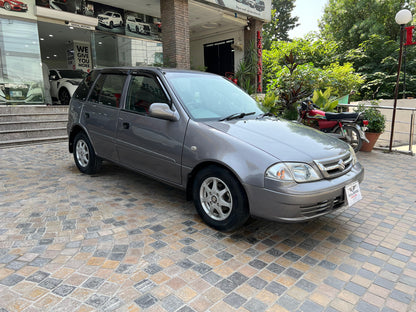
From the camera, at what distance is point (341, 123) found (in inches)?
257

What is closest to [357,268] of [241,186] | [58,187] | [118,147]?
[241,186]

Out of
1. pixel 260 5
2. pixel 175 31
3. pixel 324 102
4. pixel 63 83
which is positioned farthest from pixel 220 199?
pixel 260 5

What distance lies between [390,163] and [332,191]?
13.9 feet

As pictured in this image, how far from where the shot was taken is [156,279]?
2180 millimetres

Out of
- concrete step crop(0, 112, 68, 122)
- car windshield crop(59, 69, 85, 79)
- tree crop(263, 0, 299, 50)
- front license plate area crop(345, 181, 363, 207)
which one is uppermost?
tree crop(263, 0, 299, 50)

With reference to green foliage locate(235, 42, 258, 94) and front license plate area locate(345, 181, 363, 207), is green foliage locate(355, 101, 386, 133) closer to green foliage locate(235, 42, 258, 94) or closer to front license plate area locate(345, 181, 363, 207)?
front license plate area locate(345, 181, 363, 207)

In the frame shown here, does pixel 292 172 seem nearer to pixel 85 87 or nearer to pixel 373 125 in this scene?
pixel 85 87

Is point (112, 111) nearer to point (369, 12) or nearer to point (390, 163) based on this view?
point (390, 163)

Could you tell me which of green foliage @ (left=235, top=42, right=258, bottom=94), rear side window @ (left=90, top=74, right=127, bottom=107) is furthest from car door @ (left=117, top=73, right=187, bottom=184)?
green foliage @ (left=235, top=42, right=258, bottom=94)

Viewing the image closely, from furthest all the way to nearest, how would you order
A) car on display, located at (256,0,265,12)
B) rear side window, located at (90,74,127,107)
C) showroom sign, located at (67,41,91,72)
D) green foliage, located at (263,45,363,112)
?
1. showroom sign, located at (67,41,91,72)
2. car on display, located at (256,0,265,12)
3. green foliage, located at (263,45,363,112)
4. rear side window, located at (90,74,127,107)

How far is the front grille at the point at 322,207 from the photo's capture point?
8.14ft

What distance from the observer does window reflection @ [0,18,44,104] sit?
9.30m

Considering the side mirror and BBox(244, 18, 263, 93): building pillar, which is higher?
BBox(244, 18, 263, 93): building pillar

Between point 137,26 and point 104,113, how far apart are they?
1097cm
